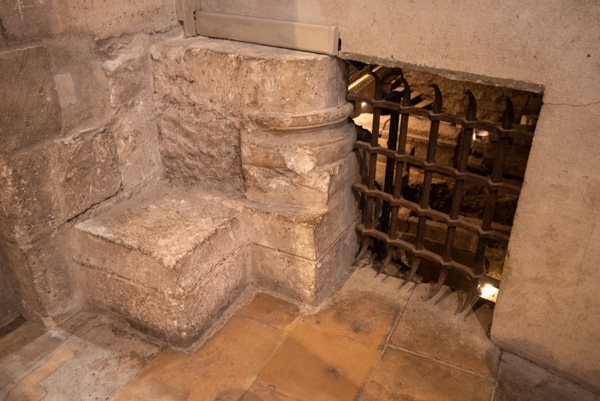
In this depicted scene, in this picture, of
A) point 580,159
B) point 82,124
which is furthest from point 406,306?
point 82,124

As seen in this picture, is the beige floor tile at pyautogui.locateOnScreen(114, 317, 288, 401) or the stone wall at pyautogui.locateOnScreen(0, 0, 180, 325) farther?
the beige floor tile at pyautogui.locateOnScreen(114, 317, 288, 401)

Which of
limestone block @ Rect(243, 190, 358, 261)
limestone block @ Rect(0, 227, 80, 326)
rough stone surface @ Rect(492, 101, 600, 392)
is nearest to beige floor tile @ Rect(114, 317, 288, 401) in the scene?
limestone block @ Rect(243, 190, 358, 261)

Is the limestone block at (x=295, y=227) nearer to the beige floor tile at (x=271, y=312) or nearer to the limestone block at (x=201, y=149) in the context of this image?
the limestone block at (x=201, y=149)

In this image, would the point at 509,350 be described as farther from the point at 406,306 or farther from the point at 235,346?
the point at 235,346

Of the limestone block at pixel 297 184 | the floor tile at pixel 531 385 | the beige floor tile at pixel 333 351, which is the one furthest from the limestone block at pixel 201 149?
the floor tile at pixel 531 385

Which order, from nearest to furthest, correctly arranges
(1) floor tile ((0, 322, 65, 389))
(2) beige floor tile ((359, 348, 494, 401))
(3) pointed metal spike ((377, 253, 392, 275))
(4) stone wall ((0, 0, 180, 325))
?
(4) stone wall ((0, 0, 180, 325))
(2) beige floor tile ((359, 348, 494, 401))
(1) floor tile ((0, 322, 65, 389))
(3) pointed metal spike ((377, 253, 392, 275))

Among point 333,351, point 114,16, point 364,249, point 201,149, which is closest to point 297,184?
point 201,149

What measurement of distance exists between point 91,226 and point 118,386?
2.75 ft

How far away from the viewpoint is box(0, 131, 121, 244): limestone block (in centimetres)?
231

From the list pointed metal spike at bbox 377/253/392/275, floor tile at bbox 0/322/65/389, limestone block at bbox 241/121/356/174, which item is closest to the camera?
floor tile at bbox 0/322/65/389

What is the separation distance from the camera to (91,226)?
2.63 m

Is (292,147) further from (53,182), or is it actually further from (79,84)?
(53,182)

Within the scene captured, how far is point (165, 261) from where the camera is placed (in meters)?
2.38

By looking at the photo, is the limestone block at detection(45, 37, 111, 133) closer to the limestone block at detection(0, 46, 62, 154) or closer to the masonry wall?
the limestone block at detection(0, 46, 62, 154)
